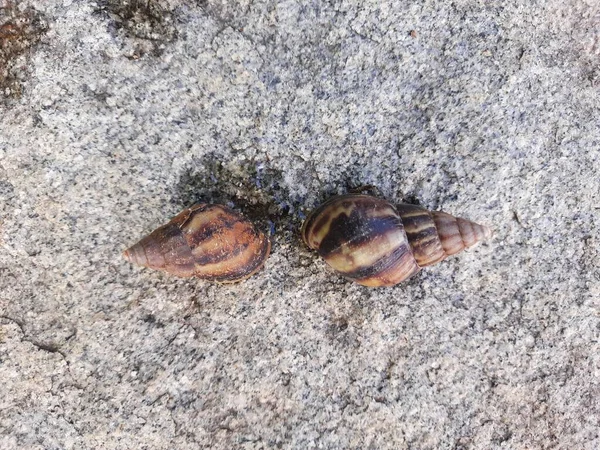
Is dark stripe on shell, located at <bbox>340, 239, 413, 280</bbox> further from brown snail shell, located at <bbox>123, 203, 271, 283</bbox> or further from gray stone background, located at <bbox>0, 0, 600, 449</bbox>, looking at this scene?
brown snail shell, located at <bbox>123, 203, 271, 283</bbox>

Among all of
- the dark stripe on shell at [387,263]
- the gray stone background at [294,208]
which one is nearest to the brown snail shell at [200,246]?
the gray stone background at [294,208]

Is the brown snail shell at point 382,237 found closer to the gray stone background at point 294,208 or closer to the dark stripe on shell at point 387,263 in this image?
the dark stripe on shell at point 387,263

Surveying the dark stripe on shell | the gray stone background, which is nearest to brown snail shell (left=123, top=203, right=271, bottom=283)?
the gray stone background

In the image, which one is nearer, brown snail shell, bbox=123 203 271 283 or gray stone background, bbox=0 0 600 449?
brown snail shell, bbox=123 203 271 283

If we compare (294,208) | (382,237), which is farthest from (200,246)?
(382,237)

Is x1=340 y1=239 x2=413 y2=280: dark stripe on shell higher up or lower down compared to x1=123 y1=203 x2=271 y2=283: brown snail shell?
lower down

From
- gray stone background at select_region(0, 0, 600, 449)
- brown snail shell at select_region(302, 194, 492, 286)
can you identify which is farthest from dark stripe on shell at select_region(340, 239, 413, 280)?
gray stone background at select_region(0, 0, 600, 449)
